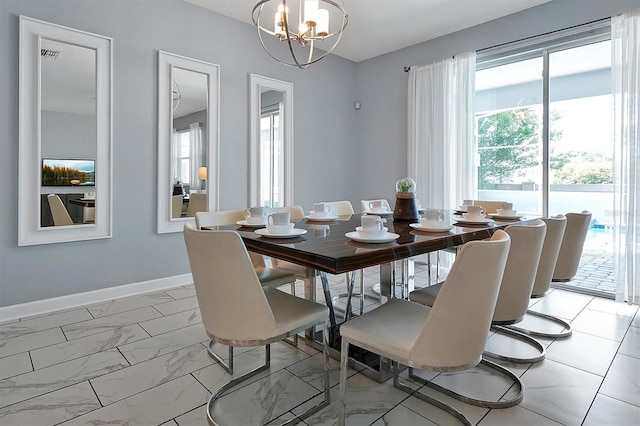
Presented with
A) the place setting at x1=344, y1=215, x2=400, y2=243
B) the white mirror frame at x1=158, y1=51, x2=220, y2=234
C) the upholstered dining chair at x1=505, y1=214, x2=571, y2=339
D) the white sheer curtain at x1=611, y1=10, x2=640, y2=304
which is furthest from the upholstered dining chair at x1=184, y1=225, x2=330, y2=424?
the white sheer curtain at x1=611, y1=10, x2=640, y2=304

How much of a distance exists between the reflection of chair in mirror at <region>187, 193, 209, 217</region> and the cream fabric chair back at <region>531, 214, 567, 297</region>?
2.86 m

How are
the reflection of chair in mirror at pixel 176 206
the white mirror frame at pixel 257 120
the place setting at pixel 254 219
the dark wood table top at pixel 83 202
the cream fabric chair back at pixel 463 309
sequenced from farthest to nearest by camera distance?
1. the white mirror frame at pixel 257 120
2. the reflection of chair in mirror at pixel 176 206
3. the dark wood table top at pixel 83 202
4. the place setting at pixel 254 219
5. the cream fabric chair back at pixel 463 309

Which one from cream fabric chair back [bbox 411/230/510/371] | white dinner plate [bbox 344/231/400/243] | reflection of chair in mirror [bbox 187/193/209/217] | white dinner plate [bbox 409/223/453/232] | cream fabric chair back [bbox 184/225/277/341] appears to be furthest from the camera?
reflection of chair in mirror [bbox 187/193/209/217]

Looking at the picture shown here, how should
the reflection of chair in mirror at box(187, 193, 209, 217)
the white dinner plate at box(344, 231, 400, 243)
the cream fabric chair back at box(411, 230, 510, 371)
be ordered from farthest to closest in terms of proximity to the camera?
the reflection of chair in mirror at box(187, 193, 209, 217) < the white dinner plate at box(344, 231, 400, 243) < the cream fabric chair back at box(411, 230, 510, 371)

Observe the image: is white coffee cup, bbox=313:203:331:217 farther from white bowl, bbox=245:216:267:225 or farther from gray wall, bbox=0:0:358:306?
gray wall, bbox=0:0:358:306

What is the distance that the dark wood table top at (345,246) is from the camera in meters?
1.23

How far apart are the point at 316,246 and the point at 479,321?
2.07ft

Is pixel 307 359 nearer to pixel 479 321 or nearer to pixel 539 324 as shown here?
pixel 479 321

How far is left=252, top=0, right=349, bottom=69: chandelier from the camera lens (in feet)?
6.83

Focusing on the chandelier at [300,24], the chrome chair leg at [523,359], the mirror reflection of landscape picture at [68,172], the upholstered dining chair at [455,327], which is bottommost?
the chrome chair leg at [523,359]

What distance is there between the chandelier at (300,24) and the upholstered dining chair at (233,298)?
44.8 inches

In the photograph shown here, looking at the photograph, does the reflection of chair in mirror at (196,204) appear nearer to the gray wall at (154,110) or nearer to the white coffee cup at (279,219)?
the gray wall at (154,110)

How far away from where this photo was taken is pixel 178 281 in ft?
11.5

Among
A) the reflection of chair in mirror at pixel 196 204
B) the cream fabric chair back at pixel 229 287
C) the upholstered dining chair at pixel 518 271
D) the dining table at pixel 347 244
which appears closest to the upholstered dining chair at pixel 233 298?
the cream fabric chair back at pixel 229 287
